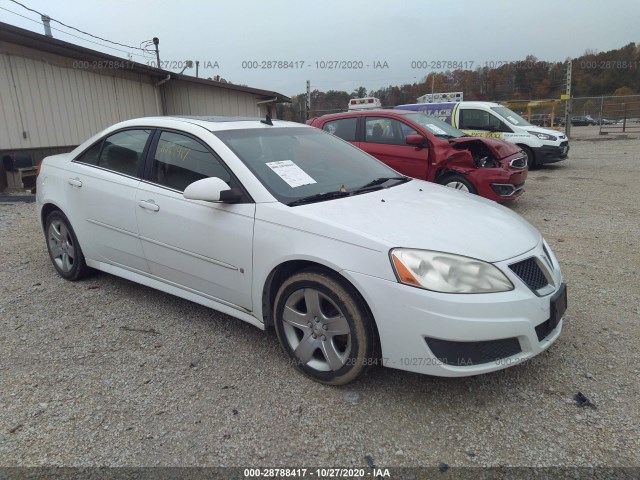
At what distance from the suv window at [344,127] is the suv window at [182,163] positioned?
4649mm

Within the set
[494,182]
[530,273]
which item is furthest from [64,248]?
[494,182]

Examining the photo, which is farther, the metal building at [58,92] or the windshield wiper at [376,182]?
the metal building at [58,92]

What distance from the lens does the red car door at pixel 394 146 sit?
7.10m

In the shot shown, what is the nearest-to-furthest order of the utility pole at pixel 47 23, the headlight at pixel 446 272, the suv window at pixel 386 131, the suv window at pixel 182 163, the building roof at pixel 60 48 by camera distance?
the headlight at pixel 446 272 → the suv window at pixel 182 163 → the suv window at pixel 386 131 → the building roof at pixel 60 48 → the utility pole at pixel 47 23

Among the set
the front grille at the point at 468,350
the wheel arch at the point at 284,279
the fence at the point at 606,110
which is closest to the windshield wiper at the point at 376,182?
the wheel arch at the point at 284,279

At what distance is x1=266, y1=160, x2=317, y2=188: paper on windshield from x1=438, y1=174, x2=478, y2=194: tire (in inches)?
169

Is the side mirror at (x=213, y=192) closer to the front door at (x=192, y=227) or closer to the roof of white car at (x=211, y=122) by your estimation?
the front door at (x=192, y=227)

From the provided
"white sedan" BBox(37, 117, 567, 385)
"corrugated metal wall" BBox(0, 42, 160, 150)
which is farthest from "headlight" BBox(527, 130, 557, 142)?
"corrugated metal wall" BBox(0, 42, 160, 150)

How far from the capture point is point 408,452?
2.18 m

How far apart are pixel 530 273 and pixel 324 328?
3.89ft

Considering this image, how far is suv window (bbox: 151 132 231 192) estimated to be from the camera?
10.3 ft

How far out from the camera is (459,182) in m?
6.92

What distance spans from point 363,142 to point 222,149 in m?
4.88

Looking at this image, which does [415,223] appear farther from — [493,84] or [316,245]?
[493,84]
